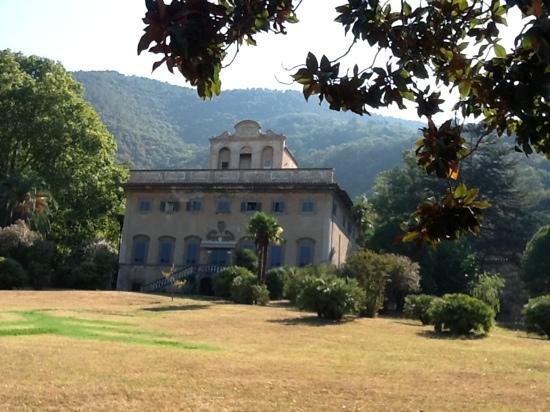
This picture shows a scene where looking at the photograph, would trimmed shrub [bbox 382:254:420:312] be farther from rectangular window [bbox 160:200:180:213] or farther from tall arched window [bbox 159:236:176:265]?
rectangular window [bbox 160:200:180:213]

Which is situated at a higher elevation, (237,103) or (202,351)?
(237,103)

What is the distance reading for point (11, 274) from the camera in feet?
120

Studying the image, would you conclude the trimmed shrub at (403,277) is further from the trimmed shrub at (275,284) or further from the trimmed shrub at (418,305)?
the trimmed shrub at (275,284)

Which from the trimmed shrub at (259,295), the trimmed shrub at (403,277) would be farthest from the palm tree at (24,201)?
the trimmed shrub at (403,277)

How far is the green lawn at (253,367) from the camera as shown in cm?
928

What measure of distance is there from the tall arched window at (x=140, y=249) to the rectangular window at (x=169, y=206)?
7.27 feet

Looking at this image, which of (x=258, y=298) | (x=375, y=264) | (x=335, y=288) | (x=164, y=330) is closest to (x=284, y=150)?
(x=258, y=298)

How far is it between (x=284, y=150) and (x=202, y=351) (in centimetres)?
3475

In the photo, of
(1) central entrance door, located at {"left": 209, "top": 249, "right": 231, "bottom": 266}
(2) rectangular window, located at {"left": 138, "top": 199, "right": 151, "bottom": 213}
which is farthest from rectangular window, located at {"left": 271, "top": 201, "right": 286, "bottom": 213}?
(2) rectangular window, located at {"left": 138, "top": 199, "right": 151, "bottom": 213}

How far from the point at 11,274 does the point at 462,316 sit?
25532 mm

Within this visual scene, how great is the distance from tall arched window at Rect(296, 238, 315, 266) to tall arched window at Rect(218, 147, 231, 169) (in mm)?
9839

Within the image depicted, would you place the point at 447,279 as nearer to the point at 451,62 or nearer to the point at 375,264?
the point at 375,264

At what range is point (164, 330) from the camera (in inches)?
758

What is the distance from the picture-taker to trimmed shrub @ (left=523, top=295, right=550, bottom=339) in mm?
22750
